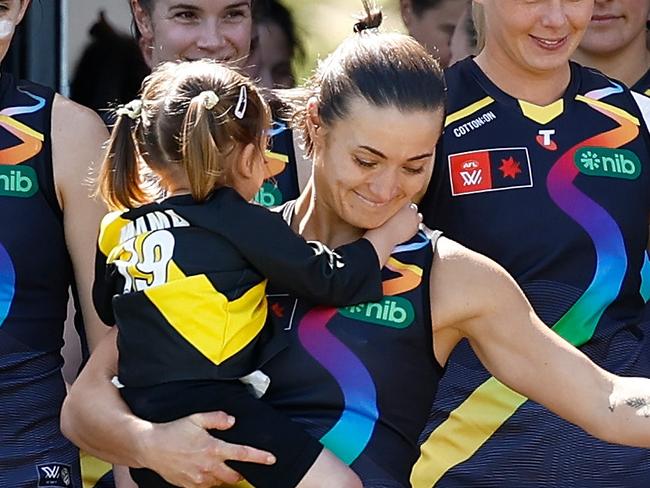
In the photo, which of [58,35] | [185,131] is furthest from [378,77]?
[58,35]

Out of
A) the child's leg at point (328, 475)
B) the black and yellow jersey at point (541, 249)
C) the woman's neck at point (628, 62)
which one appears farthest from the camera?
the woman's neck at point (628, 62)

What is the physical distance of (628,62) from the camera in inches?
148

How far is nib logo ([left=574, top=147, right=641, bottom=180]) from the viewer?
3074mm

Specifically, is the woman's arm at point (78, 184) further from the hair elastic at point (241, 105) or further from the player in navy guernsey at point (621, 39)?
the player in navy guernsey at point (621, 39)

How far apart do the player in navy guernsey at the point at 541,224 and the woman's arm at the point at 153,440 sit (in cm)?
73

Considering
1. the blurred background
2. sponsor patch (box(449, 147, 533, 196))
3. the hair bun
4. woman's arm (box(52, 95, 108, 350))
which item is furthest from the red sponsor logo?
the blurred background

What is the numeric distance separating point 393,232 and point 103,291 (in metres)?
0.51

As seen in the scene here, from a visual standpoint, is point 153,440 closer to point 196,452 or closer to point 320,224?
point 196,452

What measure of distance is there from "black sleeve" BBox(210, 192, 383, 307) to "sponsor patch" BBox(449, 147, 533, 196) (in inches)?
20.9

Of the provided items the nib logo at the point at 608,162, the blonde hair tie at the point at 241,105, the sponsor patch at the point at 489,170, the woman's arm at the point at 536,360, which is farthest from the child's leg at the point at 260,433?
the nib logo at the point at 608,162

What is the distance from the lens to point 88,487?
3443 millimetres

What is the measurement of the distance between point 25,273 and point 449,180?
2.88 feet

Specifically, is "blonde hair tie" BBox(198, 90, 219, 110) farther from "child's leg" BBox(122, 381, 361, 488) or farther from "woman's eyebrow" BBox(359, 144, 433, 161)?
"child's leg" BBox(122, 381, 361, 488)

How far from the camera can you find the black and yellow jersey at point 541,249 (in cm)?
301
